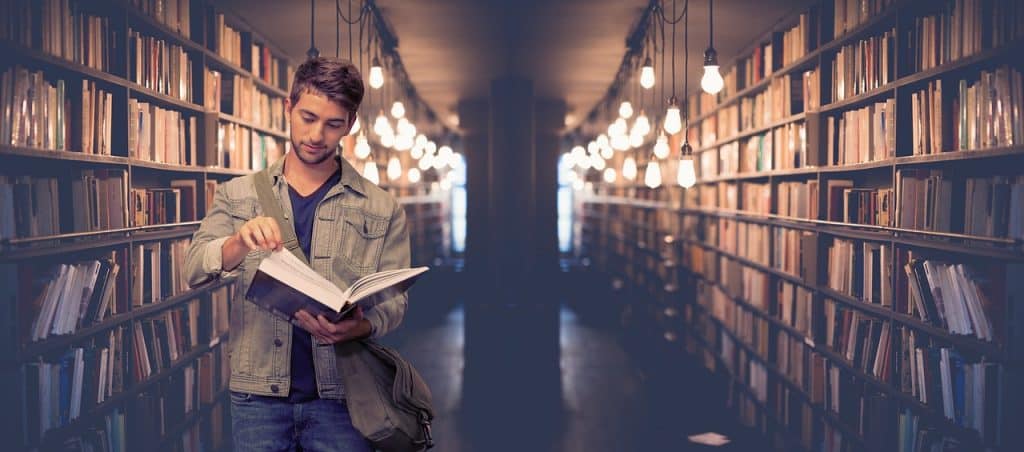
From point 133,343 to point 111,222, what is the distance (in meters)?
0.56

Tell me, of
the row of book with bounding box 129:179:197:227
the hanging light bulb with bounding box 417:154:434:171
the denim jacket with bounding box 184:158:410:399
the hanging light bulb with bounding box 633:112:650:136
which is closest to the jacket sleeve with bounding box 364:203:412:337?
the denim jacket with bounding box 184:158:410:399

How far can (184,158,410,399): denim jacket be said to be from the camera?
5.95 feet

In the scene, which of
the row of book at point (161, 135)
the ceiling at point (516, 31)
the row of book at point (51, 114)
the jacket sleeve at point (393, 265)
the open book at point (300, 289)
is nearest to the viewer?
the open book at point (300, 289)

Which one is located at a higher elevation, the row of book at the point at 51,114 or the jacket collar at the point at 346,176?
the row of book at the point at 51,114

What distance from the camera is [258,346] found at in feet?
6.03

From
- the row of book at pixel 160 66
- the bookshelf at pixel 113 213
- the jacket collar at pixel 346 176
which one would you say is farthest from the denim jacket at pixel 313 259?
the row of book at pixel 160 66

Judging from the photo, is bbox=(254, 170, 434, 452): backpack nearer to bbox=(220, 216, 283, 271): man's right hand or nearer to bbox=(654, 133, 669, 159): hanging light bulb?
bbox=(220, 216, 283, 271): man's right hand

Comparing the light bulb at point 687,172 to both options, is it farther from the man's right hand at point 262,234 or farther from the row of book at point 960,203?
the man's right hand at point 262,234

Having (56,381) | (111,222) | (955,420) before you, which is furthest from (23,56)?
(955,420)

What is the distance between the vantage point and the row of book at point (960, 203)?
2.84 m

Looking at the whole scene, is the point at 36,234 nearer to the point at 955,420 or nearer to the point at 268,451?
the point at 268,451

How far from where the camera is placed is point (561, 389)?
5766mm

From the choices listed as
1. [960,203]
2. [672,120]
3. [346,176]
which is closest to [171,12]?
[672,120]

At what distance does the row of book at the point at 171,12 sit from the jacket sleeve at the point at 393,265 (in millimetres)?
2380
